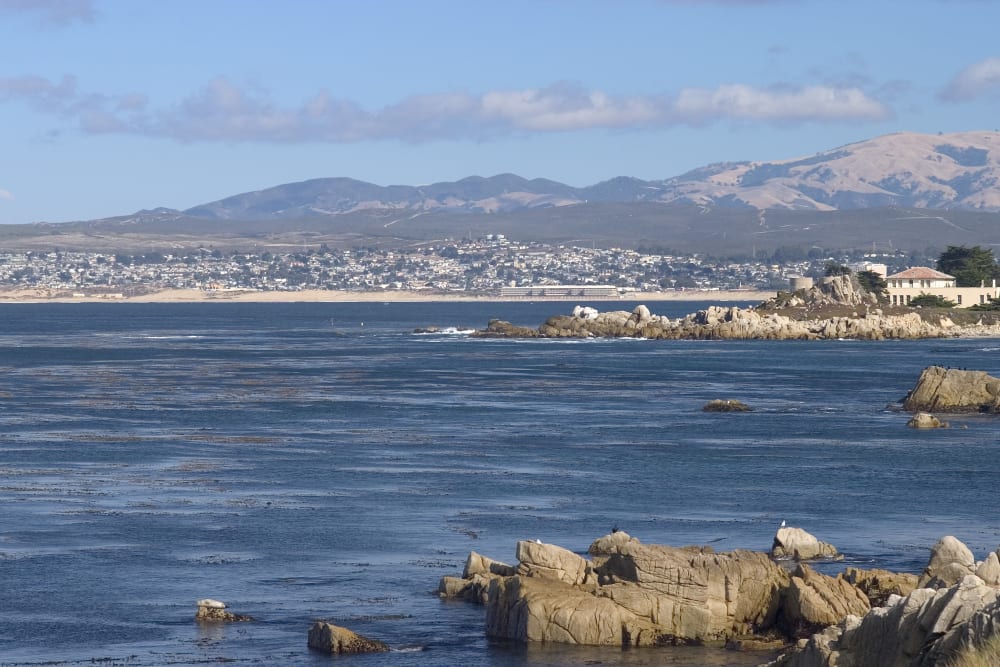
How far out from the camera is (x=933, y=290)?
161 meters

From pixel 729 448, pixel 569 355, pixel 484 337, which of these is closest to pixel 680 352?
pixel 569 355

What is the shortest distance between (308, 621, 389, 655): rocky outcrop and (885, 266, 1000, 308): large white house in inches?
5476

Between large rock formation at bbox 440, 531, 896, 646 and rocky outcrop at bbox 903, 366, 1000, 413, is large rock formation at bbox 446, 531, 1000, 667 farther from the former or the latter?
rocky outcrop at bbox 903, 366, 1000, 413

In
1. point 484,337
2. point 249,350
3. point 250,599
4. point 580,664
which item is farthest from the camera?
point 484,337

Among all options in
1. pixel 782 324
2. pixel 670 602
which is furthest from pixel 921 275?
pixel 670 602

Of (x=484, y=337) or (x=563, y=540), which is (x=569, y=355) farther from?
(x=563, y=540)

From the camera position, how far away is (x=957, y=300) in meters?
161

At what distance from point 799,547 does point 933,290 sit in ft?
439

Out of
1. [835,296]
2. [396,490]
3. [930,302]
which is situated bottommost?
[396,490]

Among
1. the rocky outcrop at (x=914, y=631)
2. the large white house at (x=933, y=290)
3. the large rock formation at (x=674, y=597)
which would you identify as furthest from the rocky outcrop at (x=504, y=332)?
the rocky outcrop at (x=914, y=631)

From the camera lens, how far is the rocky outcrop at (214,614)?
2859 cm

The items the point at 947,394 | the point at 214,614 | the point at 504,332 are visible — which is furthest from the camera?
the point at 504,332

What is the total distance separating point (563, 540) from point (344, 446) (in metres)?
22.2

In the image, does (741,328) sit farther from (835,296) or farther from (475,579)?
(475,579)
